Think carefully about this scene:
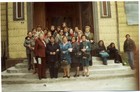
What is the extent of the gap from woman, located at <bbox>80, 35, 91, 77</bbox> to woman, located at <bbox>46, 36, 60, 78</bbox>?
23cm

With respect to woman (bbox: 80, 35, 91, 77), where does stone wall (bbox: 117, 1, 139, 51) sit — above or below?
above

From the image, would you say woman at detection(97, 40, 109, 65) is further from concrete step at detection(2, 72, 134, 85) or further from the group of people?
concrete step at detection(2, 72, 134, 85)

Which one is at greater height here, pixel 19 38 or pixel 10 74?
pixel 19 38

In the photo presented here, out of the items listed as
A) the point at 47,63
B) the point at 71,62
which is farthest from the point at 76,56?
the point at 47,63

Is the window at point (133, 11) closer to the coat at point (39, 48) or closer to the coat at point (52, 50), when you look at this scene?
the coat at point (52, 50)

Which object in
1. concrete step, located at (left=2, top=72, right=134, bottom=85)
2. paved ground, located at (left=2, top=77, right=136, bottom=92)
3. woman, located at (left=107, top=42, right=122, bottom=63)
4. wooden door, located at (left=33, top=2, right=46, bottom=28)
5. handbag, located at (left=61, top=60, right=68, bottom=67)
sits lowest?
paved ground, located at (left=2, top=77, right=136, bottom=92)

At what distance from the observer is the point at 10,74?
2.88 m

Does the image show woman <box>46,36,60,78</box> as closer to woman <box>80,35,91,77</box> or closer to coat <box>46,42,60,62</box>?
coat <box>46,42,60,62</box>

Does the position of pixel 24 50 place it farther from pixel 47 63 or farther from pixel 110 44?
pixel 110 44

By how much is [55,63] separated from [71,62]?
15 centimetres

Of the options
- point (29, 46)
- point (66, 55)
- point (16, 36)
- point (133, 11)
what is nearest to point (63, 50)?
point (66, 55)

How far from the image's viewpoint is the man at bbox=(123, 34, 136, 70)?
294 centimetres

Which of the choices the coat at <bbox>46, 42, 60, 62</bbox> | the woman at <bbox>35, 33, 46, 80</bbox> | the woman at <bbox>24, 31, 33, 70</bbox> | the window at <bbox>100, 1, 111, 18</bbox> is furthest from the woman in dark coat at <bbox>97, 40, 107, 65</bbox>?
the woman at <bbox>24, 31, 33, 70</bbox>

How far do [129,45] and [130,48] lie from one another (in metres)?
0.03
